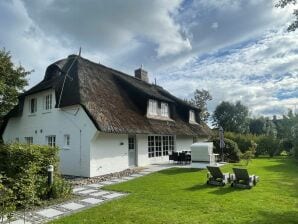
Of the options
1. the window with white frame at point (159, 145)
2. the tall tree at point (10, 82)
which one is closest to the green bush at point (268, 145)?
the window with white frame at point (159, 145)

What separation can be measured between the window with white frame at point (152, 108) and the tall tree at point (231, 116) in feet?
130

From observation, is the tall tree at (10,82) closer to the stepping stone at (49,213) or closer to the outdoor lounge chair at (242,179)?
the stepping stone at (49,213)

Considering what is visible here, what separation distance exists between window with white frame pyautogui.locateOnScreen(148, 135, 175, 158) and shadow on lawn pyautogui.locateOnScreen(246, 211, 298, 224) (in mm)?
14258

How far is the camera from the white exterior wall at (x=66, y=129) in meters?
15.9

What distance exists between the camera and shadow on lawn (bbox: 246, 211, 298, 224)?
23.0 feet

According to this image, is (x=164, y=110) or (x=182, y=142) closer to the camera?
(x=164, y=110)

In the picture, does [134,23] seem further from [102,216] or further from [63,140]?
[102,216]

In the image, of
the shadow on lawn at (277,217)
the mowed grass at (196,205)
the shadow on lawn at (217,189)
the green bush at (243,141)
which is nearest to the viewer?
the shadow on lawn at (277,217)

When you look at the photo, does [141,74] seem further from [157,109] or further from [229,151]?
[229,151]

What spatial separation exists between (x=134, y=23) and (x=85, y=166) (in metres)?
8.21

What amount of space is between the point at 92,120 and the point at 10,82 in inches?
579

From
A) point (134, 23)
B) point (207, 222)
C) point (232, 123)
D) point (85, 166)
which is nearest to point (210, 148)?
point (85, 166)

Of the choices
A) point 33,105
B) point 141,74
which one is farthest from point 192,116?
point 33,105

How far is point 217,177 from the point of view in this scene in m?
12.3
